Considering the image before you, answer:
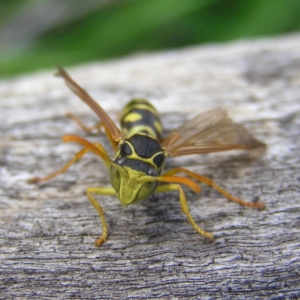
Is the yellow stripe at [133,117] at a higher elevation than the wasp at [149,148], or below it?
higher

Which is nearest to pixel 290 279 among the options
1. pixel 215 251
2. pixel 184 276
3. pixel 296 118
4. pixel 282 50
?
pixel 215 251

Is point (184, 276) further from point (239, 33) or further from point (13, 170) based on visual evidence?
point (239, 33)

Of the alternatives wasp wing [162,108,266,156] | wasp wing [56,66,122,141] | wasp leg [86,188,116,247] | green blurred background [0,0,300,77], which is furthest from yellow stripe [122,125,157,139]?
green blurred background [0,0,300,77]

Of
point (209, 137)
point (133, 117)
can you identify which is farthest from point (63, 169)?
point (209, 137)

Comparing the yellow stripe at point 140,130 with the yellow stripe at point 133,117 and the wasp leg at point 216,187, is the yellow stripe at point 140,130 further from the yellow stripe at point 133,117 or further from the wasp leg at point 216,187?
the wasp leg at point 216,187

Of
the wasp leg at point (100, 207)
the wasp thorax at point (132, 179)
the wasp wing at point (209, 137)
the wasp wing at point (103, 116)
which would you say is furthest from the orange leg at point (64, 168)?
the wasp wing at point (209, 137)

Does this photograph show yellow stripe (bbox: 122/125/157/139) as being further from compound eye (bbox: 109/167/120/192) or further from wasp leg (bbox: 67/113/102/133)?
compound eye (bbox: 109/167/120/192)

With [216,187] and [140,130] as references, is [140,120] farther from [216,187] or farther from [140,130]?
[216,187]
